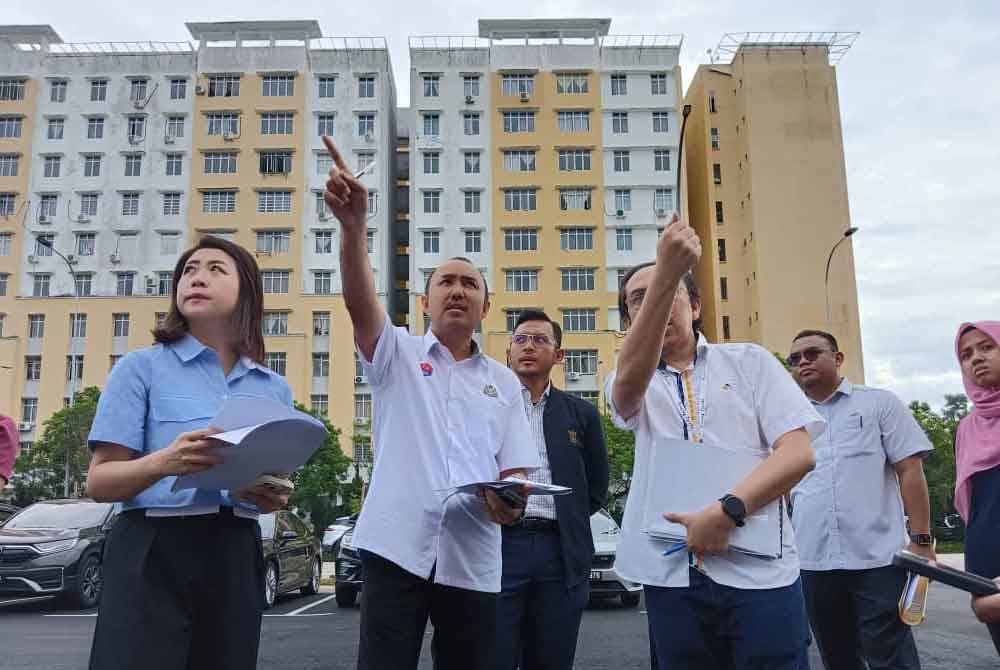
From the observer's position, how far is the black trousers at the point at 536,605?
366cm

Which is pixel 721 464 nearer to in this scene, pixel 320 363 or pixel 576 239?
pixel 320 363

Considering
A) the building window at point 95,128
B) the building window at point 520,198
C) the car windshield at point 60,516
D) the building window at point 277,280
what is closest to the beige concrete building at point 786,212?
the building window at point 520,198

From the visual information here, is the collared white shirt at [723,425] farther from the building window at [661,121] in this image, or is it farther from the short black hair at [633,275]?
the building window at [661,121]

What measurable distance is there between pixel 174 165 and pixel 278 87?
7.69 m

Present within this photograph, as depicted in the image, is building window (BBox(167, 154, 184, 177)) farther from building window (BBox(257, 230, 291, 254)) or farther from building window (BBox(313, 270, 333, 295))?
building window (BBox(313, 270, 333, 295))

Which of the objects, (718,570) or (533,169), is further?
(533,169)

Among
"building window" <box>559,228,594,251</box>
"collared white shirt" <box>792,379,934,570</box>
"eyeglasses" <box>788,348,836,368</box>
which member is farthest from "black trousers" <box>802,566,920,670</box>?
"building window" <box>559,228,594,251</box>

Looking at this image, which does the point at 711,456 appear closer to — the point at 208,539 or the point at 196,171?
the point at 208,539

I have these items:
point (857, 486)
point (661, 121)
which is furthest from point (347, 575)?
point (661, 121)

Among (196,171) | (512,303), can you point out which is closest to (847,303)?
(512,303)

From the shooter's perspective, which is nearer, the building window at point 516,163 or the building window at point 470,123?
the building window at point 516,163

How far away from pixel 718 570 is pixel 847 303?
50828 millimetres

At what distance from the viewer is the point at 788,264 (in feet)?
163

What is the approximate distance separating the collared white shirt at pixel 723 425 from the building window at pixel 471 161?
155 feet
